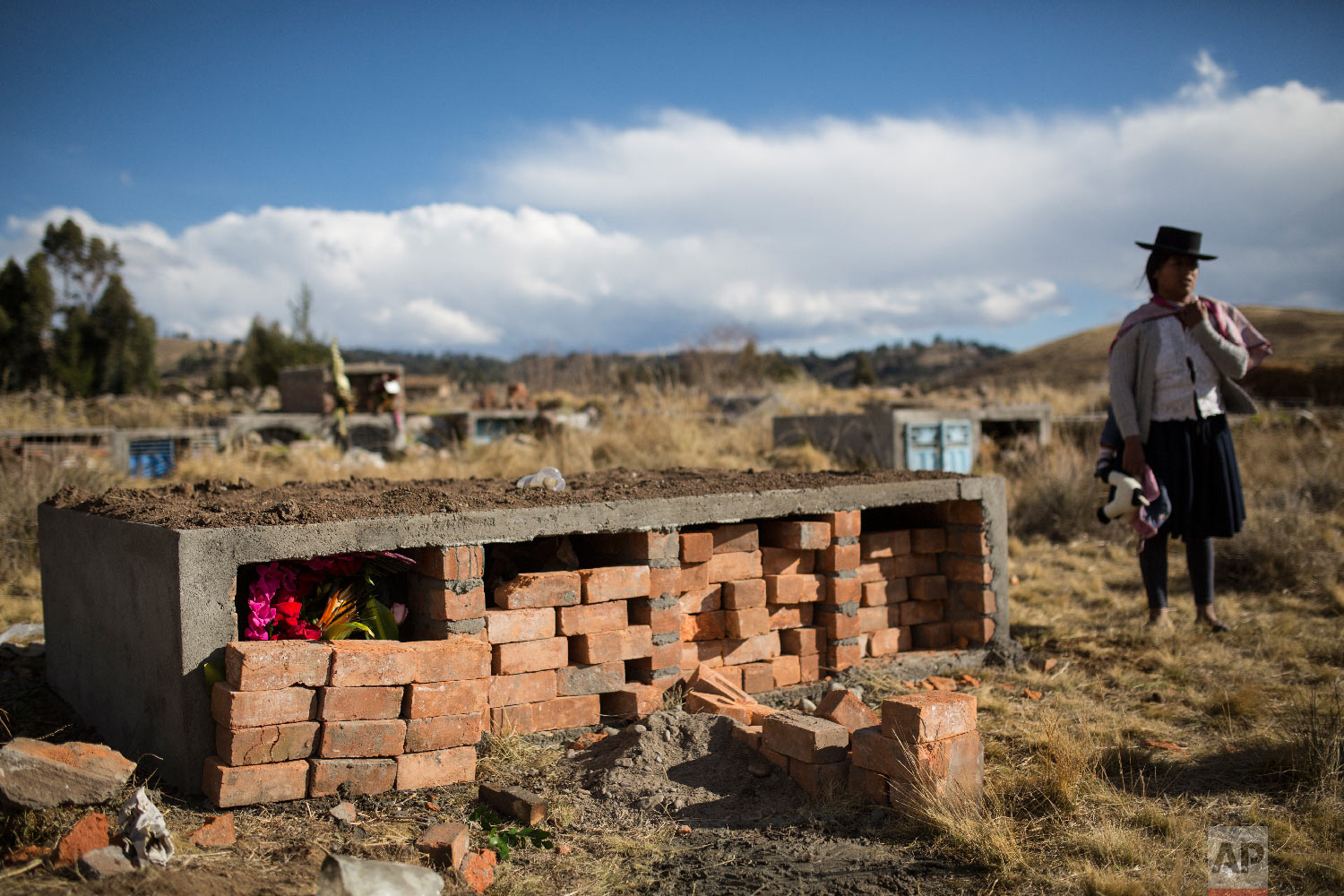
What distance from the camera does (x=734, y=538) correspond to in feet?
15.2

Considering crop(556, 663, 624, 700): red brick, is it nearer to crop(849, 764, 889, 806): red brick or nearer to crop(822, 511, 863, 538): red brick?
crop(849, 764, 889, 806): red brick

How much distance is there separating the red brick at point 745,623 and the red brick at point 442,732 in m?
1.51

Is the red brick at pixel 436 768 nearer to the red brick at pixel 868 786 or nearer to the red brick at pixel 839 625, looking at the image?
the red brick at pixel 868 786

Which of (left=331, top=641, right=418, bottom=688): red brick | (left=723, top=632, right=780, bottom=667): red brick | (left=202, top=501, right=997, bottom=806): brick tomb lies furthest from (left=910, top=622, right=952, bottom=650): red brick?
(left=331, top=641, right=418, bottom=688): red brick

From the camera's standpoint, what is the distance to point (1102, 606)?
6.61 meters

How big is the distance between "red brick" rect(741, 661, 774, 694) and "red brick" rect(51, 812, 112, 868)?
9.25 feet

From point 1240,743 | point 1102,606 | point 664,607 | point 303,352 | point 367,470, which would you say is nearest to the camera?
point 1240,743

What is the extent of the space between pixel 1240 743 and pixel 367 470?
30.2ft

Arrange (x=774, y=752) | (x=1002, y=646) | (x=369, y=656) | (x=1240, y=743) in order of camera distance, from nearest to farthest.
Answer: (x=369, y=656)
(x=774, y=752)
(x=1240, y=743)
(x=1002, y=646)

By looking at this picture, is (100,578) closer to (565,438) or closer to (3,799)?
(3,799)

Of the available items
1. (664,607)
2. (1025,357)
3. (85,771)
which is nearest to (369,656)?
(85,771)

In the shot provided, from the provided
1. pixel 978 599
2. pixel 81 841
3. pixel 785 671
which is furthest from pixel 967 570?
pixel 81 841

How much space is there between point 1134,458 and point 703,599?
267 centimetres

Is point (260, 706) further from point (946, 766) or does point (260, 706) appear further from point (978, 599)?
point (978, 599)
